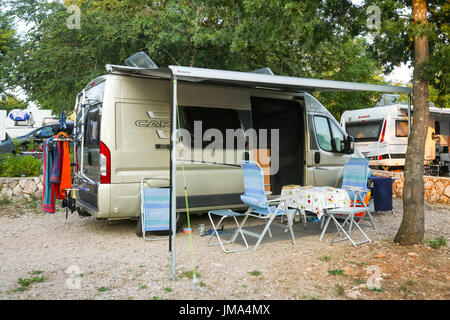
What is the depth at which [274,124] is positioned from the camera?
7641 millimetres

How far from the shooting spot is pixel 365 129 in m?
12.8

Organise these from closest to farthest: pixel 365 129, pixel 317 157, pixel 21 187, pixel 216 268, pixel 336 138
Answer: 1. pixel 216 268
2. pixel 317 157
3. pixel 336 138
4. pixel 21 187
5. pixel 365 129

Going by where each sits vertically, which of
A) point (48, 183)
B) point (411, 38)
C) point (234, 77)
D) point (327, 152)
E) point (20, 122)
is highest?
point (411, 38)

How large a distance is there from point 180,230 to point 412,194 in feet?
10.2

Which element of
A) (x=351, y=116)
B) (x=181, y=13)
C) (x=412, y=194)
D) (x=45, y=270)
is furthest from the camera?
(x=351, y=116)

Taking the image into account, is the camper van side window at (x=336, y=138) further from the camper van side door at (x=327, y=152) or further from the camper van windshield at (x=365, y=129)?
the camper van windshield at (x=365, y=129)

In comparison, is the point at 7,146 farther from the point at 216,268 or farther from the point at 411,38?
Answer: the point at 411,38

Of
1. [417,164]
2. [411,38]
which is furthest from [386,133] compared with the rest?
[417,164]

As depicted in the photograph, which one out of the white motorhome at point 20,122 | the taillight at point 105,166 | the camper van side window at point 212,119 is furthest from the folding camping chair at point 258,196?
the white motorhome at point 20,122

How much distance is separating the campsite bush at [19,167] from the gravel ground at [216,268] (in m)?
3.12

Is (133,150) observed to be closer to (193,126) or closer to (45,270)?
(193,126)

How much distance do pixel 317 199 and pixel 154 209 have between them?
6.81ft

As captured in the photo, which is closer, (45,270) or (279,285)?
(279,285)
